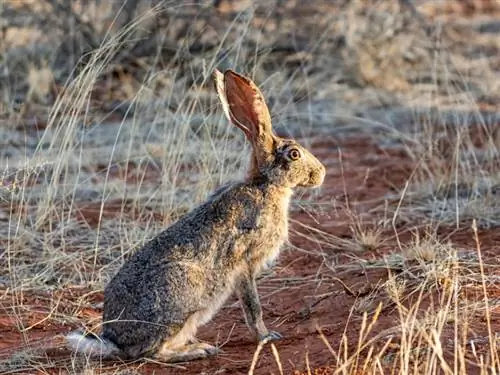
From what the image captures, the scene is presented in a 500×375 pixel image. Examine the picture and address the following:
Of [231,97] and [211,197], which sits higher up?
[231,97]

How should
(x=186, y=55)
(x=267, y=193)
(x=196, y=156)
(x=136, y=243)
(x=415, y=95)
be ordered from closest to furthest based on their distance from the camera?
(x=267, y=193)
(x=136, y=243)
(x=196, y=156)
(x=186, y=55)
(x=415, y=95)

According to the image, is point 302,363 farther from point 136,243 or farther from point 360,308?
point 136,243

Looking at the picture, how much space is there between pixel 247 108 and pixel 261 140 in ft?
0.55

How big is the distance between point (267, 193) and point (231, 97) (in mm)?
497

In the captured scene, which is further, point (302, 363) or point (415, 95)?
point (415, 95)

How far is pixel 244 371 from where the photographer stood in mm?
5109

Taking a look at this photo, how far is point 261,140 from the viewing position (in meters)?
5.73

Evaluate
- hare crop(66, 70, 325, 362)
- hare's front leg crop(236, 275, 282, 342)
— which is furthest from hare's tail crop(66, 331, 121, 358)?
hare's front leg crop(236, 275, 282, 342)

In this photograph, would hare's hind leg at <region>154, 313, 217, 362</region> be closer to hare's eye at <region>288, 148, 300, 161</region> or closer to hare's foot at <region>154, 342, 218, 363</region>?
hare's foot at <region>154, 342, 218, 363</region>

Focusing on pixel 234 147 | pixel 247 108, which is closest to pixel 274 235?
pixel 247 108

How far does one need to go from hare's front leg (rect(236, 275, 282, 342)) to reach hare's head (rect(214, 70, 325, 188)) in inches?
20.7

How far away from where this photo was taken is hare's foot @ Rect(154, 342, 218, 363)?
17.5 feet

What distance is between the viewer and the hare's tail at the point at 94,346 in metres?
5.30

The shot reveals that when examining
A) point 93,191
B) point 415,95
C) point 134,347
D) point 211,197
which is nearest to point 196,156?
point 93,191
